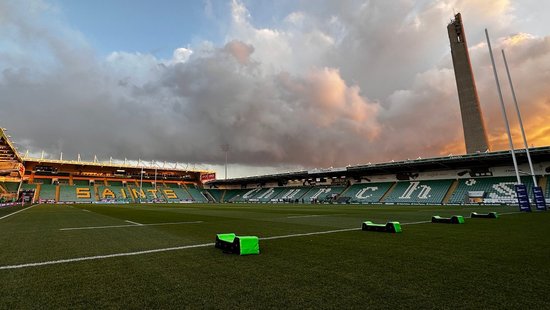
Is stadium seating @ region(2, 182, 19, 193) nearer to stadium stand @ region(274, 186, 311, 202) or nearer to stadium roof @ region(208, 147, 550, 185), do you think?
stadium stand @ region(274, 186, 311, 202)

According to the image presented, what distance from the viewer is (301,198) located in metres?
57.8

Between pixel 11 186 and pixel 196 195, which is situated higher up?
pixel 11 186

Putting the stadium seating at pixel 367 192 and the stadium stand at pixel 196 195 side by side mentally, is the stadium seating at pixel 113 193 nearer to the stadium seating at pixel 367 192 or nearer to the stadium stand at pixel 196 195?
the stadium stand at pixel 196 195

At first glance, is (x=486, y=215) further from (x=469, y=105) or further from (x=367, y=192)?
(x=469, y=105)

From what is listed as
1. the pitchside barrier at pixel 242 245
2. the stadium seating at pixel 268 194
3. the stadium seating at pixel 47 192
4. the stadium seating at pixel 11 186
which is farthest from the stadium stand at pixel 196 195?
the pitchside barrier at pixel 242 245

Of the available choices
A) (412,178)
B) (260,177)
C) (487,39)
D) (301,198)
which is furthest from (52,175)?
(487,39)

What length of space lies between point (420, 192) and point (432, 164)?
517 centimetres

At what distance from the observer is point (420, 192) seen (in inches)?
1657

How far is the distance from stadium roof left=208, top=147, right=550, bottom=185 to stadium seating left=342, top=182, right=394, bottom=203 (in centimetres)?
286

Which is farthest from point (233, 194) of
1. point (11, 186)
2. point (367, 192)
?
point (11, 186)

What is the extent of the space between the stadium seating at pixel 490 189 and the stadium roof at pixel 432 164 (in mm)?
2532

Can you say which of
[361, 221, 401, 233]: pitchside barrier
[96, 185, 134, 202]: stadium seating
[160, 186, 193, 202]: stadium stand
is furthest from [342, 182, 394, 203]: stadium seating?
[96, 185, 134, 202]: stadium seating

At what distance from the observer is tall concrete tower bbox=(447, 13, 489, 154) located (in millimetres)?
62969

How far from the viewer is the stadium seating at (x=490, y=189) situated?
33625 millimetres
